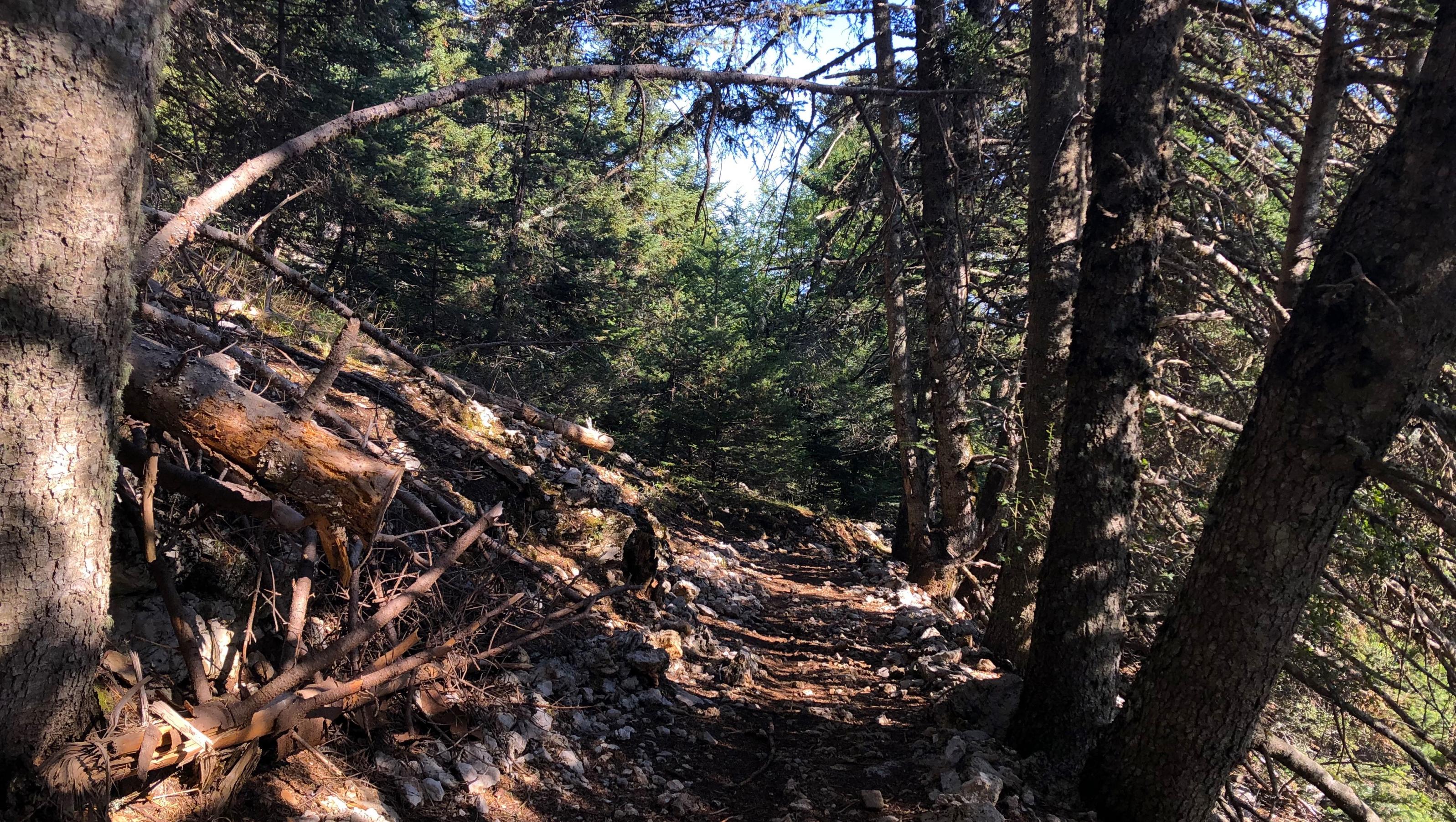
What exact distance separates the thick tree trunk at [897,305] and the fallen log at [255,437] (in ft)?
19.2

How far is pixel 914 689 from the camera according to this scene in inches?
219

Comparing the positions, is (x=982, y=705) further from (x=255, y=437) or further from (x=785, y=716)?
(x=255, y=437)

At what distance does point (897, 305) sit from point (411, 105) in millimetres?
6485

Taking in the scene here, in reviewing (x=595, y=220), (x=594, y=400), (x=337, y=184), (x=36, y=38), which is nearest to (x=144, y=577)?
(x=36, y=38)

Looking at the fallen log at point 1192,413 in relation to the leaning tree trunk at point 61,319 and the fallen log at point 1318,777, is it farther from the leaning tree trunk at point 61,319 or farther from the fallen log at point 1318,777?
the leaning tree trunk at point 61,319

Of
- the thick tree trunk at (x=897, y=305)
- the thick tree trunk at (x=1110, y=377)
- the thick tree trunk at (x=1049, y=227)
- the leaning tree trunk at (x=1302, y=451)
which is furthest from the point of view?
the thick tree trunk at (x=897, y=305)

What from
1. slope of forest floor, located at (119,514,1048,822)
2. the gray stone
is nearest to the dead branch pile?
slope of forest floor, located at (119,514,1048,822)

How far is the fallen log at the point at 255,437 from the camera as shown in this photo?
2988mm

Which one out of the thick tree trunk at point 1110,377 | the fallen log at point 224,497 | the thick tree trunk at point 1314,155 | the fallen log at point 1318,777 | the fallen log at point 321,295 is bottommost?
the fallen log at point 224,497

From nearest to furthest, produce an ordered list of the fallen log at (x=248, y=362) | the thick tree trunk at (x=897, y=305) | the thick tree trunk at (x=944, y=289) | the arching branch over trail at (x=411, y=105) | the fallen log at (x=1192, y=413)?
the arching branch over trail at (x=411, y=105) < the fallen log at (x=248, y=362) < the fallen log at (x=1192, y=413) < the thick tree trunk at (x=944, y=289) < the thick tree trunk at (x=897, y=305)

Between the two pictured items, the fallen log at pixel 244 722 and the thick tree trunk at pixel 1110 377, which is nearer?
the fallen log at pixel 244 722

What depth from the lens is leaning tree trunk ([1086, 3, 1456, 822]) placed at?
276cm

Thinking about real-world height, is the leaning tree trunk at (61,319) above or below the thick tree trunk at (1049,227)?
below

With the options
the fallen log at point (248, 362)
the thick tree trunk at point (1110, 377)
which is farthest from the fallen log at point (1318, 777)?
the fallen log at point (248, 362)
